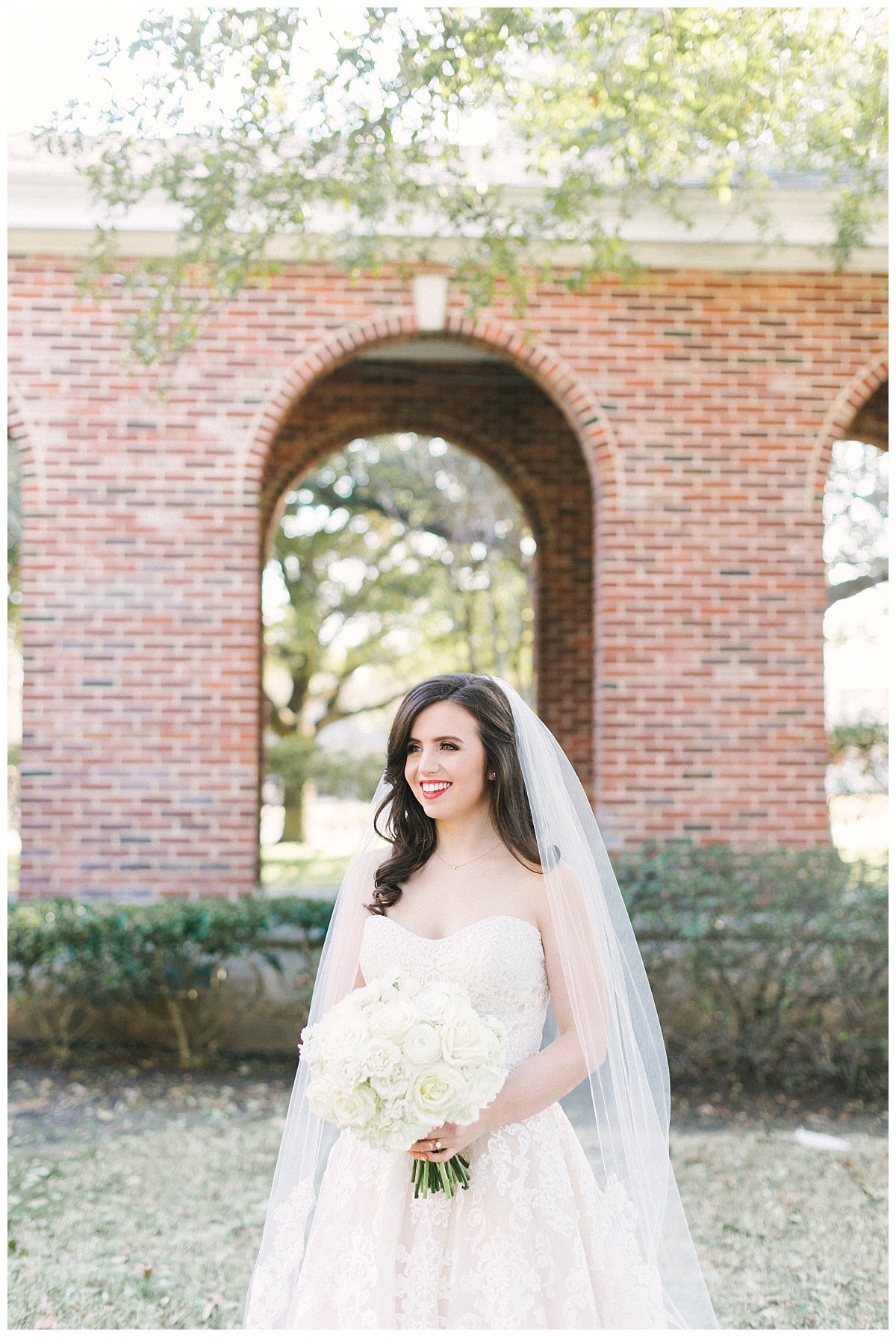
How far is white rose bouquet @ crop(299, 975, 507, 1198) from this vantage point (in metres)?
2.10

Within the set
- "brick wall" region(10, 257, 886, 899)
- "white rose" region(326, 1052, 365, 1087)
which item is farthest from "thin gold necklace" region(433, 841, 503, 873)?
"brick wall" region(10, 257, 886, 899)

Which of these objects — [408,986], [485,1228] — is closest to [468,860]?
[408,986]

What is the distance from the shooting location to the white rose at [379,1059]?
2098 mm

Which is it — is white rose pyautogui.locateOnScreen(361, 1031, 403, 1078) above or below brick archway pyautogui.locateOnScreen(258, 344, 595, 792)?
below

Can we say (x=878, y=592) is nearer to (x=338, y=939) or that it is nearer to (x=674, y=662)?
(x=674, y=662)

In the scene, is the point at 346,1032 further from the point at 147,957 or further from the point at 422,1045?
the point at 147,957

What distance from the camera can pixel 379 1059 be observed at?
6.89 ft

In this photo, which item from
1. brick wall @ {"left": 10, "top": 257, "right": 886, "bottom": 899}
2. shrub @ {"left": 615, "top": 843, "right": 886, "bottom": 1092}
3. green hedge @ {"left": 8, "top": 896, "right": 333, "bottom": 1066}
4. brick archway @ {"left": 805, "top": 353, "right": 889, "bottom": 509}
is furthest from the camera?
brick archway @ {"left": 805, "top": 353, "right": 889, "bottom": 509}

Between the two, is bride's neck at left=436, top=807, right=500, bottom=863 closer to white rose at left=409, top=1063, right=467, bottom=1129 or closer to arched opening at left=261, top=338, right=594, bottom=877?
white rose at left=409, top=1063, right=467, bottom=1129

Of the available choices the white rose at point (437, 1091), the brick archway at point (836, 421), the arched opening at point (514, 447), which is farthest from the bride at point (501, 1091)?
the arched opening at point (514, 447)

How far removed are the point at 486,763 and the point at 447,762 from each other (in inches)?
5.0

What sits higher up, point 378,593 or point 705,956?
point 378,593

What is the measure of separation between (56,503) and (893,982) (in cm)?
559

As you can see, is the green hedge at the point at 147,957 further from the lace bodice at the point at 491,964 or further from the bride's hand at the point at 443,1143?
the bride's hand at the point at 443,1143
